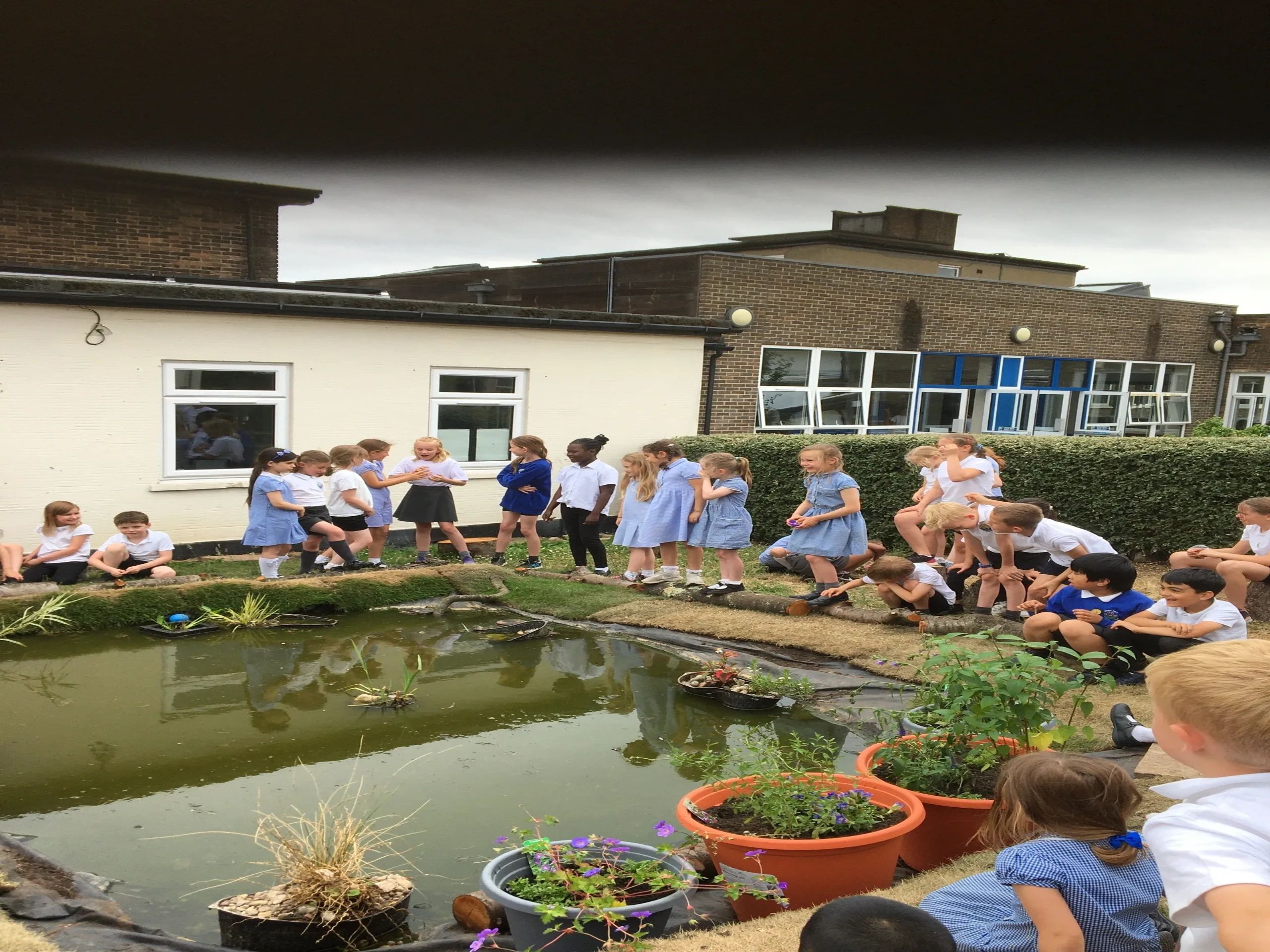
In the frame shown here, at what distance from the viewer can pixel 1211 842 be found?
163 cm

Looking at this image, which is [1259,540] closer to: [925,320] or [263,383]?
[263,383]

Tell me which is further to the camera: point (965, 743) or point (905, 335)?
point (905, 335)

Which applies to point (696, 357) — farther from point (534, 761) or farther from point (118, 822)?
point (118, 822)

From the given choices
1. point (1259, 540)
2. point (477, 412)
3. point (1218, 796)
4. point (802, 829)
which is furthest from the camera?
point (477, 412)

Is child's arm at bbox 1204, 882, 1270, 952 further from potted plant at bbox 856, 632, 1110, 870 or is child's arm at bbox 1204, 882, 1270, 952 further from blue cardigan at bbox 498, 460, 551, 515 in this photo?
blue cardigan at bbox 498, 460, 551, 515

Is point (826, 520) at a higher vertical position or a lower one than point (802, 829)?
higher

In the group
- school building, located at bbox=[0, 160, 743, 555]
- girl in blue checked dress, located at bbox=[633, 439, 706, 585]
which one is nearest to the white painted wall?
school building, located at bbox=[0, 160, 743, 555]

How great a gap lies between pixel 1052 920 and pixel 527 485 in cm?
952

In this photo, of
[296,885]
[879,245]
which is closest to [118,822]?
[296,885]

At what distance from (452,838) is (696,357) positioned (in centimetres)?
1282

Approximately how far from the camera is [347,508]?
438 inches

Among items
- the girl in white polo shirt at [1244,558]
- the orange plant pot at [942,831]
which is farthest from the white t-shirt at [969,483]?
the orange plant pot at [942,831]

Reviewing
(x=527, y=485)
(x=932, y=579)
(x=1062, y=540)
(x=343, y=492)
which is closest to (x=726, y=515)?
(x=932, y=579)

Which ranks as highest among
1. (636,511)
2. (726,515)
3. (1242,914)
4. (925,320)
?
(925,320)
